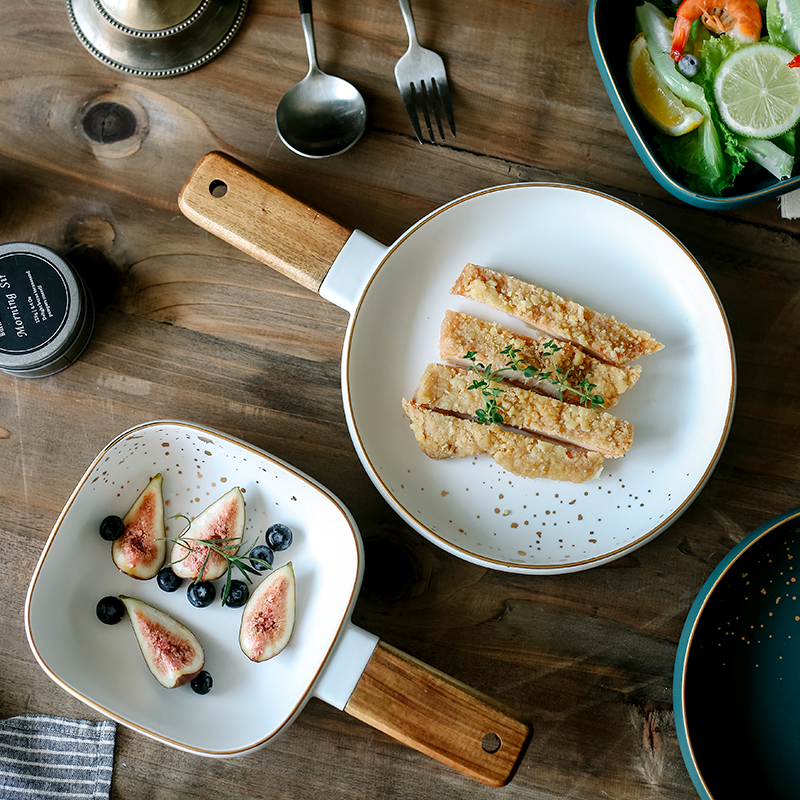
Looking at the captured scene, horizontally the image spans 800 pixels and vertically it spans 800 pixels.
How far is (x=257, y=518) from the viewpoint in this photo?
75.5 inches

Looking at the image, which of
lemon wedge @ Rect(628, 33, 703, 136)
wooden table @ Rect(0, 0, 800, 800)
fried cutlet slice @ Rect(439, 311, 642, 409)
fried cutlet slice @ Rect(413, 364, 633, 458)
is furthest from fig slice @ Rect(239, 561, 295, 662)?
lemon wedge @ Rect(628, 33, 703, 136)

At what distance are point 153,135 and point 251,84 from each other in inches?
14.1

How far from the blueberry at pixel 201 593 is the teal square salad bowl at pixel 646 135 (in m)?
1.79

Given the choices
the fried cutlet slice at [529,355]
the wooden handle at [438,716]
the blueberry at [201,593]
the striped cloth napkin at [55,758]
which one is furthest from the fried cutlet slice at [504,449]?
the striped cloth napkin at [55,758]

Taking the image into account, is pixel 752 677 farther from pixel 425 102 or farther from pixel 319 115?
pixel 319 115

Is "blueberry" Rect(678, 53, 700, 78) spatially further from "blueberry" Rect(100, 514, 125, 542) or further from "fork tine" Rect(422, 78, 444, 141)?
"blueberry" Rect(100, 514, 125, 542)

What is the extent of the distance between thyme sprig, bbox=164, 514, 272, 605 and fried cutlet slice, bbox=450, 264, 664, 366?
101 centimetres

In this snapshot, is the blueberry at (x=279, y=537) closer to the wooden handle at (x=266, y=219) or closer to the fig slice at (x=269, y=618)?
the fig slice at (x=269, y=618)

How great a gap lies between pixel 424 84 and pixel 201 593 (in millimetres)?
1716

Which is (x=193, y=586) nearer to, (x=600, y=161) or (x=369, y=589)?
(x=369, y=589)

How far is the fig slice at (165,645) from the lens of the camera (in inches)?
70.6

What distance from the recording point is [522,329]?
1954mm

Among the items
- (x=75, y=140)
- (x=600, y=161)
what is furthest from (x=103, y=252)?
(x=600, y=161)

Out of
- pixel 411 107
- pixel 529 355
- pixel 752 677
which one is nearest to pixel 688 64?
→ pixel 411 107
